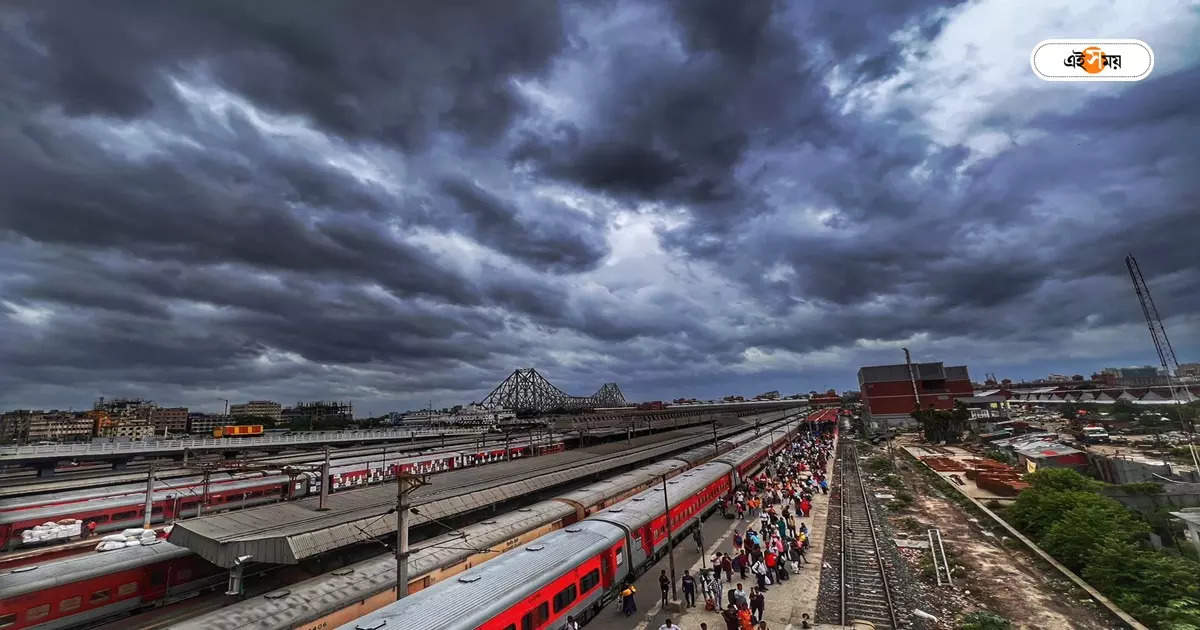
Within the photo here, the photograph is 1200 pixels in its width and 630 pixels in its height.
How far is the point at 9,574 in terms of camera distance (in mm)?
18156

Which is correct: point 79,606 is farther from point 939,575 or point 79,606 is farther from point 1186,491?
point 1186,491

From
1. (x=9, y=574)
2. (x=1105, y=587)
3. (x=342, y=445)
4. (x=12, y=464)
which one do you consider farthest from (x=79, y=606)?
(x=342, y=445)

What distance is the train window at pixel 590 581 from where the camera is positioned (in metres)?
19.0

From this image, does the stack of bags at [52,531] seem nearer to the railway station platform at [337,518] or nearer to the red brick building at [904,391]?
the railway station platform at [337,518]

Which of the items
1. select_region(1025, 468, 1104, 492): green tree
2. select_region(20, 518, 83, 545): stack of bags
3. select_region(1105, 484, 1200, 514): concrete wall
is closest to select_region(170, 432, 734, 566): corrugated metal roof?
select_region(20, 518, 83, 545): stack of bags

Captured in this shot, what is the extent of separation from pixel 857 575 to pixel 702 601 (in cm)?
847

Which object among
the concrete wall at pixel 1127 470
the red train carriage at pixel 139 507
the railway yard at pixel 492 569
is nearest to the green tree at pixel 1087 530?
the railway yard at pixel 492 569

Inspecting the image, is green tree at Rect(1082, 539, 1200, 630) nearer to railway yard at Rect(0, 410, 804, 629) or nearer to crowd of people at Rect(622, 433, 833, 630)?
crowd of people at Rect(622, 433, 833, 630)

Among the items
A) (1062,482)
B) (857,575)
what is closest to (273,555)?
(857,575)

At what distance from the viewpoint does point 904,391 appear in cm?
13400

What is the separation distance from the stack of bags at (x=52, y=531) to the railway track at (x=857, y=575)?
4481 cm

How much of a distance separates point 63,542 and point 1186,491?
70853 millimetres

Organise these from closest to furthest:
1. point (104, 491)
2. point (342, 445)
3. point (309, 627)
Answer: point (309, 627) → point (104, 491) → point (342, 445)

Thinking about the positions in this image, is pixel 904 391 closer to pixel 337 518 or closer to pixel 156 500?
pixel 337 518
